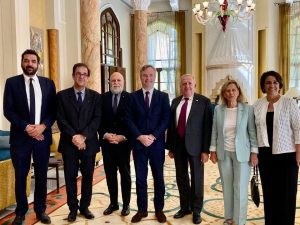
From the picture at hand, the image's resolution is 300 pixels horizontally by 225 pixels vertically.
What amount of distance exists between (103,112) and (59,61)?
590 cm

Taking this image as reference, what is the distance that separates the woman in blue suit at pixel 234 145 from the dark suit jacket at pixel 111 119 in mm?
1044

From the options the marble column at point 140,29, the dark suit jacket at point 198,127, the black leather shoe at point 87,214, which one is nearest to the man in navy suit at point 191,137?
the dark suit jacket at point 198,127

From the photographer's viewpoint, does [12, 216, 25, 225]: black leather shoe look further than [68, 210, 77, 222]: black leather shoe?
No

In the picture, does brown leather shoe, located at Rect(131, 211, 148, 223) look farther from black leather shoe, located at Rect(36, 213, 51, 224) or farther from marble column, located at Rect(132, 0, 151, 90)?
marble column, located at Rect(132, 0, 151, 90)

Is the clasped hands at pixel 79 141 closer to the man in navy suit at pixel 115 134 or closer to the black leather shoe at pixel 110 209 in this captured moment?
the man in navy suit at pixel 115 134

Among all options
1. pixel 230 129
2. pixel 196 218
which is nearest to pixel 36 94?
pixel 230 129

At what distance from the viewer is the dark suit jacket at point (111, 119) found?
3.98 meters

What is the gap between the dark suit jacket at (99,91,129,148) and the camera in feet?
13.1

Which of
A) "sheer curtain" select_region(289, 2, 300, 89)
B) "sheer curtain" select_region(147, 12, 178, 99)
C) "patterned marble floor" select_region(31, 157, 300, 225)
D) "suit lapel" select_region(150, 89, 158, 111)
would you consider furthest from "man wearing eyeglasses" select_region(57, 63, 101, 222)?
"sheer curtain" select_region(289, 2, 300, 89)

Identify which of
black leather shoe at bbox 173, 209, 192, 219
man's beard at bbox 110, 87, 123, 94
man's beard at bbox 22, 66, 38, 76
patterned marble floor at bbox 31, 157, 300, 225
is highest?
man's beard at bbox 22, 66, 38, 76

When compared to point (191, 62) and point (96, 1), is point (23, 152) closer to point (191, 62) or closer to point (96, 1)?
point (96, 1)

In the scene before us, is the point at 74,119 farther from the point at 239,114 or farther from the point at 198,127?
the point at 239,114

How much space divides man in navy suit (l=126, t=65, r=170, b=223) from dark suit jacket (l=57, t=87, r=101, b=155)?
0.42m

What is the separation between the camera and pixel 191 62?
573 inches
